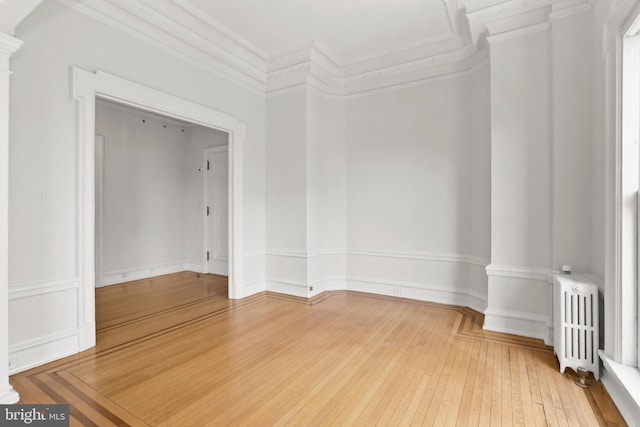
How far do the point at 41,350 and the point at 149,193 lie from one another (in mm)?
3721

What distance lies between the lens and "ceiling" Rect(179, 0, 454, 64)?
341 centimetres

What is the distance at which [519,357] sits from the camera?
2.71m

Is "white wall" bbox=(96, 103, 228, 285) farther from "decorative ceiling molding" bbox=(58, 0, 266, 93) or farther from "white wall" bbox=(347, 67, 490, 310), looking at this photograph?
"white wall" bbox=(347, 67, 490, 310)

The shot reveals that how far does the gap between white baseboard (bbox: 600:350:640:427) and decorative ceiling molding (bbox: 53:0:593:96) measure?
2904mm

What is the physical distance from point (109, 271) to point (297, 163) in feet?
11.8

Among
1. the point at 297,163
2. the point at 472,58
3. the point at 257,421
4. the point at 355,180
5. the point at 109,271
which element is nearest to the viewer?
the point at 257,421

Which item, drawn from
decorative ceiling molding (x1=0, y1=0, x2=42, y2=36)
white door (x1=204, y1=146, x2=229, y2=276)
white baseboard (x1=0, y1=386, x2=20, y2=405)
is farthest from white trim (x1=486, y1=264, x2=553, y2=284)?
white door (x1=204, y1=146, x2=229, y2=276)

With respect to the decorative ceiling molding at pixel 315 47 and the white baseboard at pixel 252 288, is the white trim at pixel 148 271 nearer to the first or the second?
the white baseboard at pixel 252 288

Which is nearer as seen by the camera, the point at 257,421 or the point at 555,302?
the point at 257,421

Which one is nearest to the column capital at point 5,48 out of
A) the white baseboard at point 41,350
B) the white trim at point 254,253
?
the white baseboard at point 41,350

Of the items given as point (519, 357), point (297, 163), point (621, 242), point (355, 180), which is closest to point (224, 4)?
point (297, 163)

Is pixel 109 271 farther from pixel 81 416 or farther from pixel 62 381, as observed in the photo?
pixel 81 416

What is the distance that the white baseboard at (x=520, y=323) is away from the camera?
2.98m

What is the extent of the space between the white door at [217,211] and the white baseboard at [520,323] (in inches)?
174
